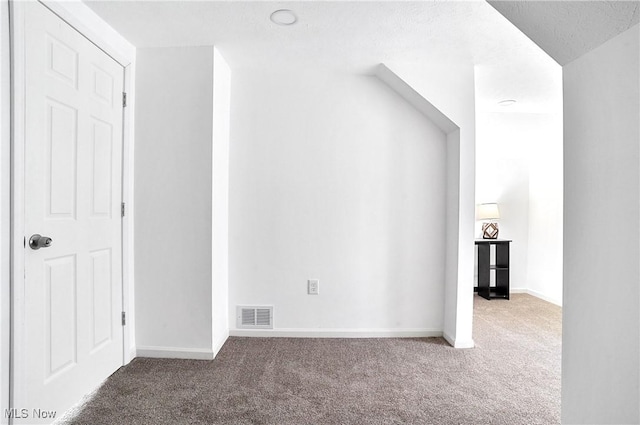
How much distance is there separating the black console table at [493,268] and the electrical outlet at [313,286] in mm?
2471

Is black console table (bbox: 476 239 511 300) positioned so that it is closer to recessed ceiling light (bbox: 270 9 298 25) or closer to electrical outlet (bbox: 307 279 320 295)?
electrical outlet (bbox: 307 279 320 295)

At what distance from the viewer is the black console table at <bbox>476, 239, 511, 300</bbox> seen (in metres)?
4.51

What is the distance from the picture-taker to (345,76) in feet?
10.1

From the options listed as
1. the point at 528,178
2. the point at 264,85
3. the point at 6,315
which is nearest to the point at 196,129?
the point at 264,85

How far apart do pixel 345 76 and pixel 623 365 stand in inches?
106

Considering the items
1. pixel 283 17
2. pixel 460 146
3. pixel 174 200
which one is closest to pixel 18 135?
pixel 174 200

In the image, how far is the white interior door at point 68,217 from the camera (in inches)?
65.4

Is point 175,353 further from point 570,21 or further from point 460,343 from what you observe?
point 570,21

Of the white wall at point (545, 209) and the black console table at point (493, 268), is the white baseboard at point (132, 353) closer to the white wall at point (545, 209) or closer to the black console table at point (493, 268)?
the black console table at point (493, 268)

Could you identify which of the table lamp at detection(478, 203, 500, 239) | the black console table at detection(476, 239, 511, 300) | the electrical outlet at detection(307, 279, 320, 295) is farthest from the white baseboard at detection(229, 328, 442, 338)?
the table lamp at detection(478, 203, 500, 239)

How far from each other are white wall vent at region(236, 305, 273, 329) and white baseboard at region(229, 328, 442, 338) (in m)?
0.04

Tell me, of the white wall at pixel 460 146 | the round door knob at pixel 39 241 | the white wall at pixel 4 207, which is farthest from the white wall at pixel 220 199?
the white wall at pixel 460 146

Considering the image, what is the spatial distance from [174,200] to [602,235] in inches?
96.7

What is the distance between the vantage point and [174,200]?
2609mm
